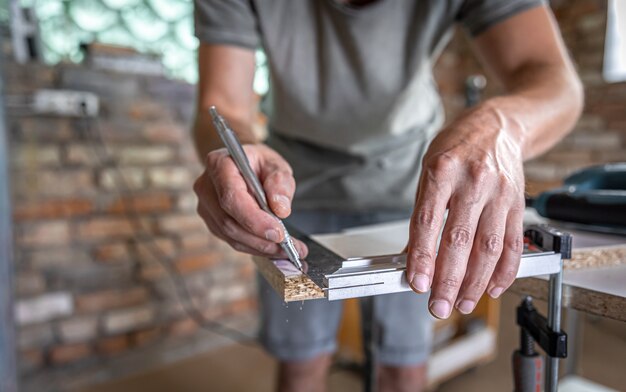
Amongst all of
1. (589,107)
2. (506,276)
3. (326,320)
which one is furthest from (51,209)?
(589,107)

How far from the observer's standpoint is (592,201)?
0.59m

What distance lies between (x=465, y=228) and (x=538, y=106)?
264mm

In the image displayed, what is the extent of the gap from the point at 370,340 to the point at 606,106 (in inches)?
63.6

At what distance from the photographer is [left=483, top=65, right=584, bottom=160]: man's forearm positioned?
518 millimetres

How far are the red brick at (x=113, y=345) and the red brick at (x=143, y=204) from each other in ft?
1.42

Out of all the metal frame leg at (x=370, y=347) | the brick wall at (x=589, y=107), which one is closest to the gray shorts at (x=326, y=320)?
the metal frame leg at (x=370, y=347)

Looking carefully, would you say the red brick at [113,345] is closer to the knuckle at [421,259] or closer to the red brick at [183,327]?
the red brick at [183,327]

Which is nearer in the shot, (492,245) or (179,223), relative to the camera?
(492,245)

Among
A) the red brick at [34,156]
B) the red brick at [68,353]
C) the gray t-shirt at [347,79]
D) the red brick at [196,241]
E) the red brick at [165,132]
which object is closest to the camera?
the gray t-shirt at [347,79]

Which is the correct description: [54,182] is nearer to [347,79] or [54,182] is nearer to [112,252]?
[112,252]

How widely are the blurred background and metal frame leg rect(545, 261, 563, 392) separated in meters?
0.87

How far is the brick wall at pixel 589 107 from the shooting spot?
6.15ft

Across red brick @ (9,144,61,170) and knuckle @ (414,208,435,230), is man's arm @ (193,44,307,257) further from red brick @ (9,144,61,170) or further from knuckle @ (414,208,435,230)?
red brick @ (9,144,61,170)

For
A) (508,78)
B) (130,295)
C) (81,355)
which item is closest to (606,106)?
(508,78)
